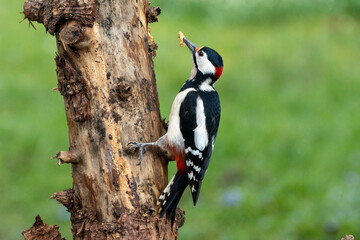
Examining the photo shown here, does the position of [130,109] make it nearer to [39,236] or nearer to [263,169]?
[39,236]

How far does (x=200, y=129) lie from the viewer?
3.83 metres

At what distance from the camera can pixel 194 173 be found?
359cm

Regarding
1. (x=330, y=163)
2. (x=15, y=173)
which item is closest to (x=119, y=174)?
(x=15, y=173)

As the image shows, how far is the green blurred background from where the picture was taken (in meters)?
5.88

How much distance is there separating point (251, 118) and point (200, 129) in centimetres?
389

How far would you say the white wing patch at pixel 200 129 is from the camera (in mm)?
3773

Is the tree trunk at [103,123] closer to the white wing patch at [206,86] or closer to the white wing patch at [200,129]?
the white wing patch at [200,129]

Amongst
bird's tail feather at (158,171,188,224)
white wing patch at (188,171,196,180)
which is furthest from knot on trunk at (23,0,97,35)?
white wing patch at (188,171,196,180)

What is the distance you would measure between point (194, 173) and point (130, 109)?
0.67 m

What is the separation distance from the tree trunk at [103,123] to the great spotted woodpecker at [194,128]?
169mm

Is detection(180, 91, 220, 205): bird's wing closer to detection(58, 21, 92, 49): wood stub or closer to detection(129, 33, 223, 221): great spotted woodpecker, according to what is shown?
detection(129, 33, 223, 221): great spotted woodpecker

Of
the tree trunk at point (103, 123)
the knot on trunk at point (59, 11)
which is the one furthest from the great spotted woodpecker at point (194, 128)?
the knot on trunk at point (59, 11)

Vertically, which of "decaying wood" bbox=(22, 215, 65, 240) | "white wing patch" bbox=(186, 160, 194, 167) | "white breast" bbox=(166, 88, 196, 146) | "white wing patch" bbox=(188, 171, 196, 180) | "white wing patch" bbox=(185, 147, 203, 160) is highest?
"white breast" bbox=(166, 88, 196, 146)

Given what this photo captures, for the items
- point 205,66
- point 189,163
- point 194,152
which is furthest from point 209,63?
point 189,163
